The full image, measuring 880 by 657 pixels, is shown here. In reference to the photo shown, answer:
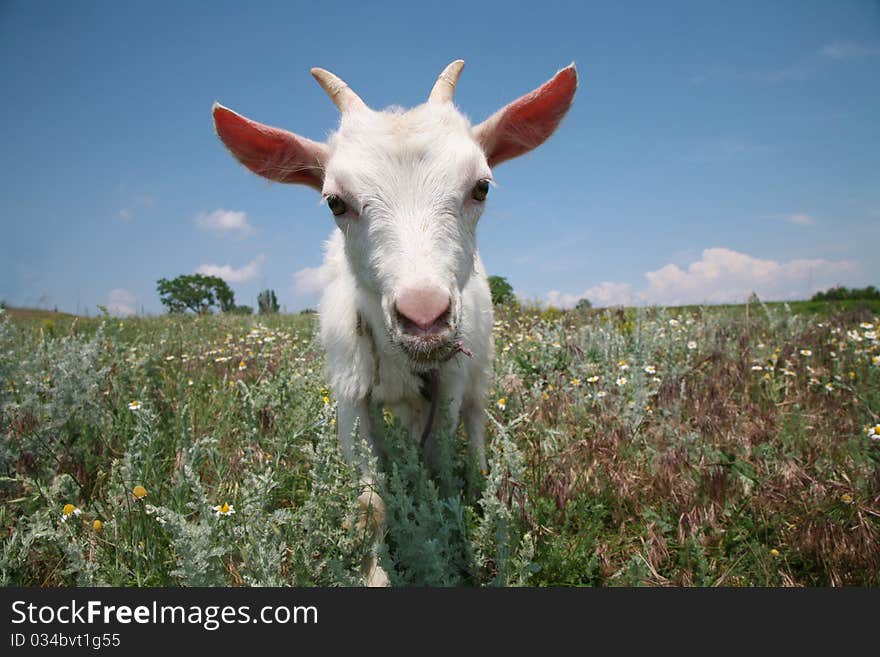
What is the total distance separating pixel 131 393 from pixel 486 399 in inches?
116

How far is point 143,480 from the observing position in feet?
8.94

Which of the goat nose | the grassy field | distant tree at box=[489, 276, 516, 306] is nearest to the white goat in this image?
the goat nose

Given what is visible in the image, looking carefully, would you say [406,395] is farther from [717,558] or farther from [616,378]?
[616,378]

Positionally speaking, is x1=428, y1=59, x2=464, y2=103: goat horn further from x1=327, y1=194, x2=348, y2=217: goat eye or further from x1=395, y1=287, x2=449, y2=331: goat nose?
x1=395, y1=287, x2=449, y2=331: goat nose

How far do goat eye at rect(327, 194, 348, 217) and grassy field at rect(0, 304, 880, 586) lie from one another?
3.44 ft

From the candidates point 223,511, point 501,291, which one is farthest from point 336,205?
point 501,291

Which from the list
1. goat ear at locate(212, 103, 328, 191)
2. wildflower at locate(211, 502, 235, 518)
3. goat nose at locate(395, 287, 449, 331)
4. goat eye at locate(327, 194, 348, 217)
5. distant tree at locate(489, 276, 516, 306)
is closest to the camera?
goat nose at locate(395, 287, 449, 331)

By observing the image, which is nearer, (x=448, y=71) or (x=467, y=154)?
(x=467, y=154)

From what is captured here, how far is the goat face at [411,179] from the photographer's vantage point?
2223mm

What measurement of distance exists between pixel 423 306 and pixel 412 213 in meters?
0.54

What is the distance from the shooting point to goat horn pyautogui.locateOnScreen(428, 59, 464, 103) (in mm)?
3219

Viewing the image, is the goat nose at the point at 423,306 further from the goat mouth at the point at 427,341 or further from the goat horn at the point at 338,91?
the goat horn at the point at 338,91

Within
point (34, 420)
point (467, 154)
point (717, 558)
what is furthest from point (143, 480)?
point (717, 558)

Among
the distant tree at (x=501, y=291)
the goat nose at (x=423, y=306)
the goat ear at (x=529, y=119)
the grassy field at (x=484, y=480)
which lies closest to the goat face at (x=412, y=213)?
the goat nose at (x=423, y=306)
